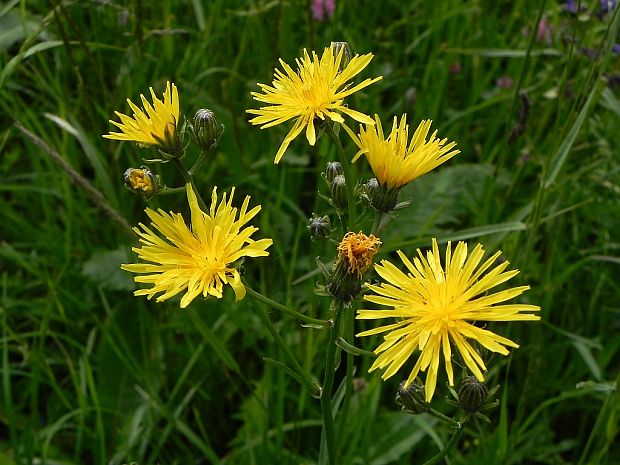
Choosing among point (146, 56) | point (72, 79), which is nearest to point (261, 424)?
point (146, 56)

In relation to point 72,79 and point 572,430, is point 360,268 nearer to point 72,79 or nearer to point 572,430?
point 572,430

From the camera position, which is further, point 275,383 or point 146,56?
point 146,56

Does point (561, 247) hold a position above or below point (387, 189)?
above

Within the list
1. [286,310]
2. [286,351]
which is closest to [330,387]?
[286,351]

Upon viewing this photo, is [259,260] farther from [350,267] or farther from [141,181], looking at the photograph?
[350,267]

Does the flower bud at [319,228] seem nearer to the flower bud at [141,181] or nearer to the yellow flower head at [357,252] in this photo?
the yellow flower head at [357,252]

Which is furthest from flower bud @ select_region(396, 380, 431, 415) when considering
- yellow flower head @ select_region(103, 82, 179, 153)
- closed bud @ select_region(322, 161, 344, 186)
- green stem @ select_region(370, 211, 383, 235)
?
yellow flower head @ select_region(103, 82, 179, 153)
